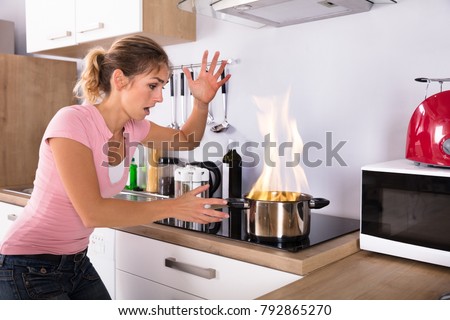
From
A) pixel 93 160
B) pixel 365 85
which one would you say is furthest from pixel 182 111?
pixel 93 160

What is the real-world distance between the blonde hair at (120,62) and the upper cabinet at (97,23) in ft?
1.92

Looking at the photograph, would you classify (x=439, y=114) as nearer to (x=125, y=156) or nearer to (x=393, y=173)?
(x=393, y=173)

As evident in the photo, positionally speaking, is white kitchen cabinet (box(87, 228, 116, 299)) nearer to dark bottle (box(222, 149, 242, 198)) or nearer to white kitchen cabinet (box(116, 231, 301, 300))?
white kitchen cabinet (box(116, 231, 301, 300))

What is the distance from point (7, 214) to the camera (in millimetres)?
2236

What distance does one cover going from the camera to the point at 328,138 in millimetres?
1814

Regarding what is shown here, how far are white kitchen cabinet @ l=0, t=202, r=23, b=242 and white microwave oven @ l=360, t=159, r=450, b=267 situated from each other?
1.56 meters

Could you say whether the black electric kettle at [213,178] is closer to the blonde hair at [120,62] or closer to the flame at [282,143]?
the flame at [282,143]

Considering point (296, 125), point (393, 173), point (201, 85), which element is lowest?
point (393, 173)

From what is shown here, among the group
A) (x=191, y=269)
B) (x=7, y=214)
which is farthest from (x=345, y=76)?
(x=7, y=214)

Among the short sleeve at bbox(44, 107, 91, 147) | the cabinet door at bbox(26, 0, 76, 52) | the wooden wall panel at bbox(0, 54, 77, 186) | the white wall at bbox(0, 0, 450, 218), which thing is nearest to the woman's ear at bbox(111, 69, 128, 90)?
the short sleeve at bbox(44, 107, 91, 147)

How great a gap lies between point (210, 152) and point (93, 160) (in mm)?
1028

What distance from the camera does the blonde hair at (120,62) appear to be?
1351 millimetres

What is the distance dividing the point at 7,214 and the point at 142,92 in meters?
1.26

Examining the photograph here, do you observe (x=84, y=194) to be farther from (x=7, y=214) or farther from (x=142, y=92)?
(x=7, y=214)
